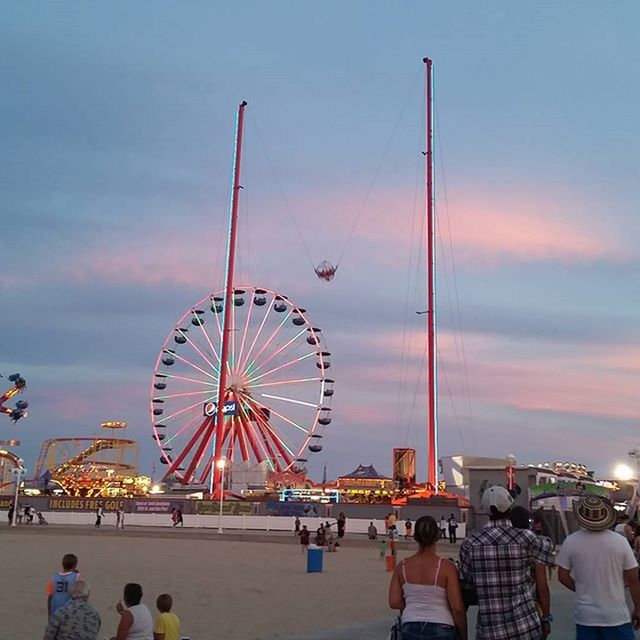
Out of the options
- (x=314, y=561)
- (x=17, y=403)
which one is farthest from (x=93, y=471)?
(x=314, y=561)

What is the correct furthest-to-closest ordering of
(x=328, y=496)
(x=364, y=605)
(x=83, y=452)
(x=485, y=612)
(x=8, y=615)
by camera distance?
(x=83, y=452) < (x=328, y=496) < (x=364, y=605) < (x=8, y=615) < (x=485, y=612)

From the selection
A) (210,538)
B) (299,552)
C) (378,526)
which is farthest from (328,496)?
(299,552)

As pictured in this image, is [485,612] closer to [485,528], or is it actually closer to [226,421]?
Answer: [485,528]

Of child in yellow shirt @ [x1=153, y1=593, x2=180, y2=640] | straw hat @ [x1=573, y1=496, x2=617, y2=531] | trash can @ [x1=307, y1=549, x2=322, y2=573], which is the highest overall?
straw hat @ [x1=573, y1=496, x2=617, y2=531]

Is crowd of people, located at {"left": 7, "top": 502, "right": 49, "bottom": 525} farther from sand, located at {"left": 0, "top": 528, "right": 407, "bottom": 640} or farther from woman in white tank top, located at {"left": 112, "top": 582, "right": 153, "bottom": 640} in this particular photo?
woman in white tank top, located at {"left": 112, "top": 582, "right": 153, "bottom": 640}

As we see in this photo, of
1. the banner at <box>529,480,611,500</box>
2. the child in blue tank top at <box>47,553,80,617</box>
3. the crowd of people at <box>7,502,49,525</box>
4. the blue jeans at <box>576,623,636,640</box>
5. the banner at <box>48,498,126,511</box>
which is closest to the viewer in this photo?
the blue jeans at <box>576,623,636,640</box>

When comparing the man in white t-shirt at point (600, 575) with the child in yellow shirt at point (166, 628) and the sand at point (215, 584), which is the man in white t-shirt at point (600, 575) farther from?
the sand at point (215, 584)

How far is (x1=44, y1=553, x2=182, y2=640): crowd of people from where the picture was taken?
7211mm

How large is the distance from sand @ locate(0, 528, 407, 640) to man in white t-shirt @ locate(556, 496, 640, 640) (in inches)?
264

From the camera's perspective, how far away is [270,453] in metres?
59.3

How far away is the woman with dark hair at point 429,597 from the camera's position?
5117 millimetres

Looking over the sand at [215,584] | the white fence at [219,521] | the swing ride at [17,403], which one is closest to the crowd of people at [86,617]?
the sand at [215,584]

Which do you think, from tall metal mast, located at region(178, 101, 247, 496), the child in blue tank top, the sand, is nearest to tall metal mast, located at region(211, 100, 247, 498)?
tall metal mast, located at region(178, 101, 247, 496)

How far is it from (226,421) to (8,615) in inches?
1752
